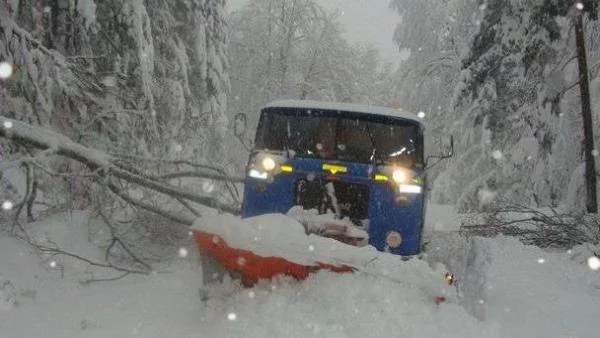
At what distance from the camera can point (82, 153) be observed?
6777mm

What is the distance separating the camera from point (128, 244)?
7.14 meters

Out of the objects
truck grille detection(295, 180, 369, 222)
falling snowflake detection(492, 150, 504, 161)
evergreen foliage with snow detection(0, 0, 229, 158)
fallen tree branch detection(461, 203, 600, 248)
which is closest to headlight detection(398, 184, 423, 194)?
truck grille detection(295, 180, 369, 222)

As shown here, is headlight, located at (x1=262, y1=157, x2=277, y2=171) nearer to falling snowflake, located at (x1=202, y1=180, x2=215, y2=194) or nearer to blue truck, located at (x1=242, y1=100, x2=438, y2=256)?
blue truck, located at (x1=242, y1=100, x2=438, y2=256)

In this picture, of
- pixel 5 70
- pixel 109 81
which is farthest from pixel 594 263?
pixel 5 70

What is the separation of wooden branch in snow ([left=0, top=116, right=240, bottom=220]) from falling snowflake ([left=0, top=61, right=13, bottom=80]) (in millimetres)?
559

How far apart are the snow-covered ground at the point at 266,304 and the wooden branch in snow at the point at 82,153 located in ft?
2.48

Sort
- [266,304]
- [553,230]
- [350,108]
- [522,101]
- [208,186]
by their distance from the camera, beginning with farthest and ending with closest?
[522,101] → [208,186] → [553,230] → [350,108] → [266,304]

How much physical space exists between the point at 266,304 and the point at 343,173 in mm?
1798

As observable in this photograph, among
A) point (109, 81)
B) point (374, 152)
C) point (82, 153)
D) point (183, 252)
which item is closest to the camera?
point (374, 152)

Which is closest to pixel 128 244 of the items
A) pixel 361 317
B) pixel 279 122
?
pixel 279 122

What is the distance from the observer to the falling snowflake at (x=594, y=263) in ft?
26.2

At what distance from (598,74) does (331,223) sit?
8559 mm

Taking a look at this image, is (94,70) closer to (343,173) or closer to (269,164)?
(269,164)

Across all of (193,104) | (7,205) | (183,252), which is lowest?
(183,252)
